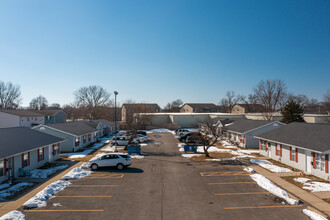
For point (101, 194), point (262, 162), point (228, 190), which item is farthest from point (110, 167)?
point (262, 162)

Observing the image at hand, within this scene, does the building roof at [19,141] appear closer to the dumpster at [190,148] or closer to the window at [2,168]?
the window at [2,168]

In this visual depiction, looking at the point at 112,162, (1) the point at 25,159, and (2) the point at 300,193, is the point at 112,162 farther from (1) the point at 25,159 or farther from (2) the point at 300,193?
(2) the point at 300,193

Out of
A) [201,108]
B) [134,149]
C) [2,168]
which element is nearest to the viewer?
[2,168]

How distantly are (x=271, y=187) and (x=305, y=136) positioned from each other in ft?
29.9

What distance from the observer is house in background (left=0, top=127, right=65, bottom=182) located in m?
17.5

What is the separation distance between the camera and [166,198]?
45.5ft

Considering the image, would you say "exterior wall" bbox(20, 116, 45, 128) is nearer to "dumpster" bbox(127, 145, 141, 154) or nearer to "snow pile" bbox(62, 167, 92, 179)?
"dumpster" bbox(127, 145, 141, 154)

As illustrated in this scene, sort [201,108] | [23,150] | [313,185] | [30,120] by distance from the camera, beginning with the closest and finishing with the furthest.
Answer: [313,185]
[23,150]
[30,120]
[201,108]

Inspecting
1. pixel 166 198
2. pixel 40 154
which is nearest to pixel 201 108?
pixel 40 154

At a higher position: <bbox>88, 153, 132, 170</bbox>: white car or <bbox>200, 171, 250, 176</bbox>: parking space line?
<bbox>88, 153, 132, 170</bbox>: white car

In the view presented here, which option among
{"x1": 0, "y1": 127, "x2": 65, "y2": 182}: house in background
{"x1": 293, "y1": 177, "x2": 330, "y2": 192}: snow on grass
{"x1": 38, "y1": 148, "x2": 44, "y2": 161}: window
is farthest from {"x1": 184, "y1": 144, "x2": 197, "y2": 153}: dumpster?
{"x1": 38, "y1": 148, "x2": 44, "y2": 161}: window

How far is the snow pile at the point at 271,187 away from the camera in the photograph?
13345mm

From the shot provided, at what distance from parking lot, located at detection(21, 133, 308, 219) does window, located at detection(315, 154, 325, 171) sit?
566cm

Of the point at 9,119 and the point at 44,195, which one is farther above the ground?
the point at 9,119
